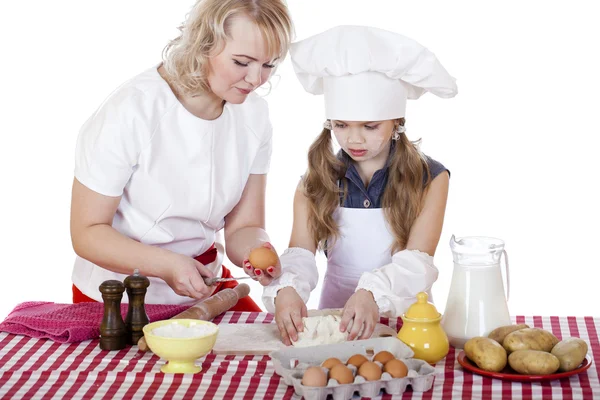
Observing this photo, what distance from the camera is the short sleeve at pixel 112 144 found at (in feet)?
6.81

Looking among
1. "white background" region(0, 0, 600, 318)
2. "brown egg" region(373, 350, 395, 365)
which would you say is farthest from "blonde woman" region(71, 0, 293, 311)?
"white background" region(0, 0, 600, 318)

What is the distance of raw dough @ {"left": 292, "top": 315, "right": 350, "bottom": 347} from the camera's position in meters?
1.83

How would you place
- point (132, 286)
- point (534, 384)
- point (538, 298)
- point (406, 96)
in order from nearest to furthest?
point (534, 384) → point (132, 286) → point (406, 96) → point (538, 298)

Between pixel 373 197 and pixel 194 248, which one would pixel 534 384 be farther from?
pixel 194 248

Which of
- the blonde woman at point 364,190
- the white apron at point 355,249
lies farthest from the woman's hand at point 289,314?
the white apron at point 355,249

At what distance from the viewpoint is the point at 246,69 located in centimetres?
204

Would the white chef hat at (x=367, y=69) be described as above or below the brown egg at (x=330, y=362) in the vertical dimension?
above

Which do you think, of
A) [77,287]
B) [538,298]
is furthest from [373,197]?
[538,298]

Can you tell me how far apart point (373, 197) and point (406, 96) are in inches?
11.9

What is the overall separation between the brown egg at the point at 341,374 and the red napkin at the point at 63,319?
24.6 inches

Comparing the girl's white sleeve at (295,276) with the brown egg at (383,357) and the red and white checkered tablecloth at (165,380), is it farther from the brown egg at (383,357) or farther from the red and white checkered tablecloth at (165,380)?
the brown egg at (383,357)

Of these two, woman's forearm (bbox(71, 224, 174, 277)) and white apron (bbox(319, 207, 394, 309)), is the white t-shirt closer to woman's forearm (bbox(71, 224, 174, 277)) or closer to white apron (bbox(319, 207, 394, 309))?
woman's forearm (bbox(71, 224, 174, 277))

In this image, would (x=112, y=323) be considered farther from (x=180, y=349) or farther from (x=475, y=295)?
(x=475, y=295)


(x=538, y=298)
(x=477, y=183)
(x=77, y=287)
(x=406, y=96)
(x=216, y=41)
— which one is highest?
(x=216, y=41)
